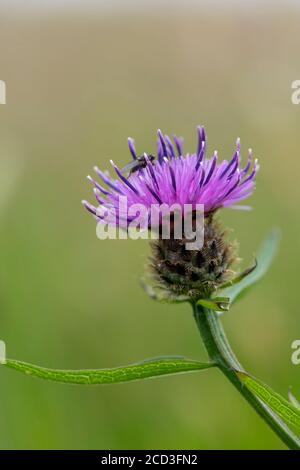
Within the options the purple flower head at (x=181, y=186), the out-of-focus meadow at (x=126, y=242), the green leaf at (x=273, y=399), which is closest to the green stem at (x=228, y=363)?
the green leaf at (x=273, y=399)

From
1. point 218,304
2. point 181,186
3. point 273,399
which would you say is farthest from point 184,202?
point 273,399

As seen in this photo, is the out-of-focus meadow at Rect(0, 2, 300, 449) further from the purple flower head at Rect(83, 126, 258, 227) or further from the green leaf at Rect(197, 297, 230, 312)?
the green leaf at Rect(197, 297, 230, 312)

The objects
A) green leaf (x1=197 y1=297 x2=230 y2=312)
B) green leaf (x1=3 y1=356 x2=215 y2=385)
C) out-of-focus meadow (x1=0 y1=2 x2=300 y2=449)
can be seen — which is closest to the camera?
green leaf (x1=3 y1=356 x2=215 y2=385)

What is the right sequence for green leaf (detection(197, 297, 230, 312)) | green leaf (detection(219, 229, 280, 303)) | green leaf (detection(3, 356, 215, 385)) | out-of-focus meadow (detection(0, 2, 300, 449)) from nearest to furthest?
green leaf (detection(3, 356, 215, 385)), green leaf (detection(197, 297, 230, 312)), green leaf (detection(219, 229, 280, 303)), out-of-focus meadow (detection(0, 2, 300, 449))

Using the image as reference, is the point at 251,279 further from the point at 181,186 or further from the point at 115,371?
the point at 115,371

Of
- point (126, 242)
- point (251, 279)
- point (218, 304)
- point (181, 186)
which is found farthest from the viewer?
point (126, 242)

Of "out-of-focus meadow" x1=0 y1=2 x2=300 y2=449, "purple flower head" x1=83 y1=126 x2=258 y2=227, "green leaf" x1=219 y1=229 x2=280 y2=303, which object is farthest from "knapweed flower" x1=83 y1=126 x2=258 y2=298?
"out-of-focus meadow" x1=0 y1=2 x2=300 y2=449
